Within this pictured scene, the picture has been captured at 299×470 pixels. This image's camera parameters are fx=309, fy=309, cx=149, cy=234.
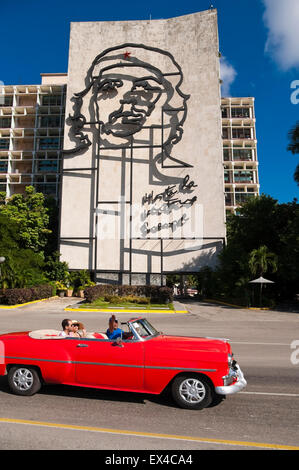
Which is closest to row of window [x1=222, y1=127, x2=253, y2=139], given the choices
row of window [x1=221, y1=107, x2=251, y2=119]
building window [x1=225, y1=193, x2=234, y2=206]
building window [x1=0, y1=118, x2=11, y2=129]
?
row of window [x1=221, y1=107, x2=251, y2=119]

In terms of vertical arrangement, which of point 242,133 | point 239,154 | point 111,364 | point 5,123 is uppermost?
point 242,133

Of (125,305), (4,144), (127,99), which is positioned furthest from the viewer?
(4,144)

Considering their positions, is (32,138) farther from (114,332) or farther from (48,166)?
(114,332)

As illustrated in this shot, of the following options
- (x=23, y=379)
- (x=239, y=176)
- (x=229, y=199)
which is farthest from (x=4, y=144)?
(x=23, y=379)

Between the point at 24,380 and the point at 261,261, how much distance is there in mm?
21573

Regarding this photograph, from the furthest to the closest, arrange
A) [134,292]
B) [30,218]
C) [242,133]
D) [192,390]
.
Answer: [242,133] < [30,218] < [134,292] < [192,390]

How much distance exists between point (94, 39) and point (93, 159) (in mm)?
15935

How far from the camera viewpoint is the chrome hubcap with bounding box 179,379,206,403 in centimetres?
501

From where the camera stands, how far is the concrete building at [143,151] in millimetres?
33938

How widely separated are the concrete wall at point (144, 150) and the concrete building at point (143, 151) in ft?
0.37

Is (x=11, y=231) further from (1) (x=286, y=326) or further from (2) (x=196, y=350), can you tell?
(2) (x=196, y=350)

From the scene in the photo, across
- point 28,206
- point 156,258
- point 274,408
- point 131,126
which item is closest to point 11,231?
point 28,206

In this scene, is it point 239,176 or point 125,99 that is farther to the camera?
point 239,176

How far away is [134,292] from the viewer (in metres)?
26.9
